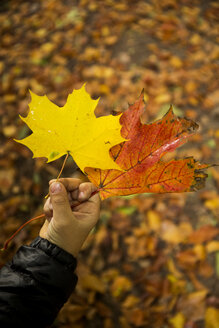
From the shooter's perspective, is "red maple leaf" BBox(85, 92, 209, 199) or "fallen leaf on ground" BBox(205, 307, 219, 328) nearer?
"red maple leaf" BBox(85, 92, 209, 199)

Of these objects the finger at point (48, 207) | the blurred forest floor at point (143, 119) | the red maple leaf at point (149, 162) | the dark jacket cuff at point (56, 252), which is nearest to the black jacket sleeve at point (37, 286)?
the dark jacket cuff at point (56, 252)

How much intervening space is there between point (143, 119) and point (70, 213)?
1798 millimetres

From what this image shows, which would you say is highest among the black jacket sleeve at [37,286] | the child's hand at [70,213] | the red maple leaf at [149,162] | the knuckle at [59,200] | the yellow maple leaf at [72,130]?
the yellow maple leaf at [72,130]

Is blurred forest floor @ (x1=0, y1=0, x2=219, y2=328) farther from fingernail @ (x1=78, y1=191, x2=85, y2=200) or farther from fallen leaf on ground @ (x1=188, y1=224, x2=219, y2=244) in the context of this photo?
fingernail @ (x1=78, y1=191, x2=85, y2=200)

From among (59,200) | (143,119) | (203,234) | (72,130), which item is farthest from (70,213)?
(143,119)

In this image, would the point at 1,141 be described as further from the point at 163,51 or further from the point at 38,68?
the point at 163,51

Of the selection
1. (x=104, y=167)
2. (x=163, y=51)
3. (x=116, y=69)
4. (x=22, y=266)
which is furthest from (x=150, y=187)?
(x=163, y=51)

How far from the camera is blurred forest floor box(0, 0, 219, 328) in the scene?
1.89 metres

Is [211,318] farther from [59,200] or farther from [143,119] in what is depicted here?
[143,119]

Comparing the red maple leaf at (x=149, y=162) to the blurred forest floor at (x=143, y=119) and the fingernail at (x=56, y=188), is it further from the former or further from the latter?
the blurred forest floor at (x=143, y=119)

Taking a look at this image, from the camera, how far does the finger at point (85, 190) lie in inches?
41.3

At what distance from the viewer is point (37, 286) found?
107 cm

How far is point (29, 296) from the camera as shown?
3.51 ft

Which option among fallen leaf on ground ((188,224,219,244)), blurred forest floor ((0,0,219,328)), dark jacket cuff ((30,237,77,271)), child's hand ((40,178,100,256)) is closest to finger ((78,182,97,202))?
child's hand ((40,178,100,256))
